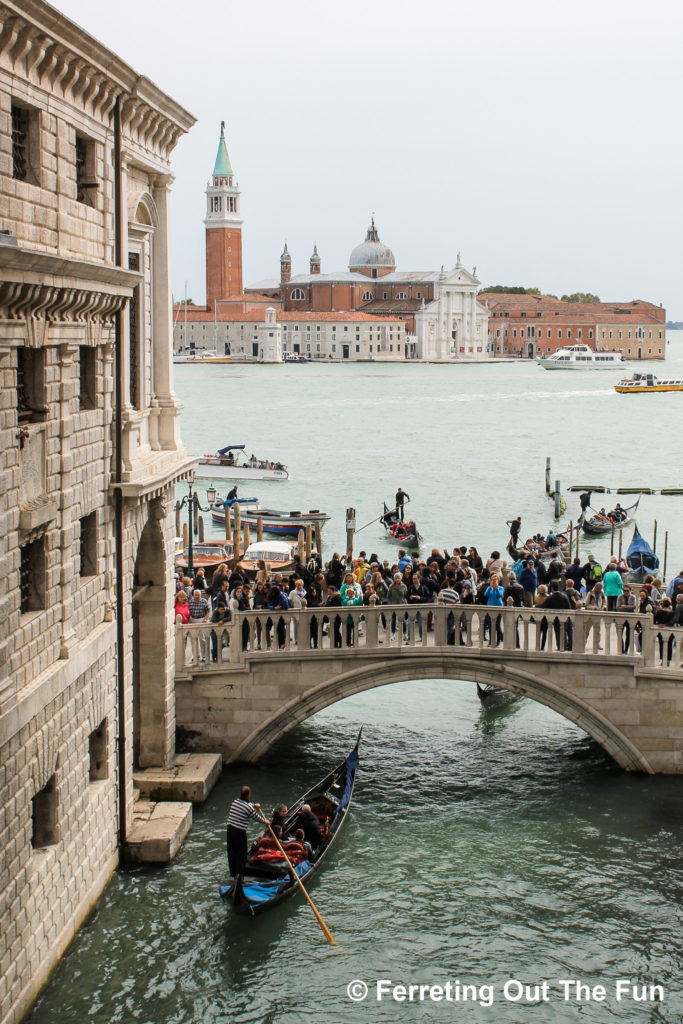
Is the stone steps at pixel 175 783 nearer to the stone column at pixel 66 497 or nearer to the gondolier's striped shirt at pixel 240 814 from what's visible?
the gondolier's striped shirt at pixel 240 814

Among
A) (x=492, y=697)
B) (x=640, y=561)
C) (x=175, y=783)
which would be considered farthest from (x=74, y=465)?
(x=640, y=561)

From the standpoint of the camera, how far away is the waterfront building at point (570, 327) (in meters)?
167

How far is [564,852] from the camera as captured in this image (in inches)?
516

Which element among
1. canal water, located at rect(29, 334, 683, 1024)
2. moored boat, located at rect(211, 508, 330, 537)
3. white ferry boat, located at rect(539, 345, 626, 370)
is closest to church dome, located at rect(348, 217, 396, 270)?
white ferry boat, located at rect(539, 345, 626, 370)

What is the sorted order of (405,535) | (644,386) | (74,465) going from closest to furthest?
(74,465)
(405,535)
(644,386)

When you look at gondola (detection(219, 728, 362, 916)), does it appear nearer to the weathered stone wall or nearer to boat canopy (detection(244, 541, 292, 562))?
the weathered stone wall

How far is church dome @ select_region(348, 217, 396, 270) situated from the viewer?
168 meters

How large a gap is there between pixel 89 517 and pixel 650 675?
19.0 feet

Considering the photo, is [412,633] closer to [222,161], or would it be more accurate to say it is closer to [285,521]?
[285,521]

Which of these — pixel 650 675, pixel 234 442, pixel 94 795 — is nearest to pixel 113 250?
pixel 94 795

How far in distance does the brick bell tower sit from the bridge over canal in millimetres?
134306

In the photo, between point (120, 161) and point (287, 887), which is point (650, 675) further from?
point (120, 161)

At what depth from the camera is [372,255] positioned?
168 meters

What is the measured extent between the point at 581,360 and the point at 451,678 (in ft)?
463
